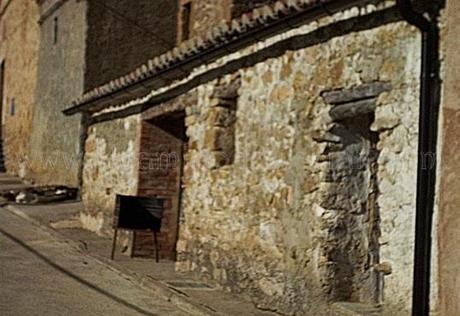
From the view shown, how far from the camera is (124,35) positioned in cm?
1948

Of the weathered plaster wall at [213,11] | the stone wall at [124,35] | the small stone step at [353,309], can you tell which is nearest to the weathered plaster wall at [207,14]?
the weathered plaster wall at [213,11]

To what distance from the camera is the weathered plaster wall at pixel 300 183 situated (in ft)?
19.4

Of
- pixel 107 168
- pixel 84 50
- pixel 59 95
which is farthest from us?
pixel 59 95

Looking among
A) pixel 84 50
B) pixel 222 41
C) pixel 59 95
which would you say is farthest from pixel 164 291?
pixel 59 95

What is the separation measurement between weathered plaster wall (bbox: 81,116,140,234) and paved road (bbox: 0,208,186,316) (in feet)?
3.89

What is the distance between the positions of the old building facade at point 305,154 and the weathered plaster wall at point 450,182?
18 millimetres

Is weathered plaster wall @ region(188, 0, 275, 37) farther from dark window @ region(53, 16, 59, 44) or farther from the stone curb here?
dark window @ region(53, 16, 59, 44)

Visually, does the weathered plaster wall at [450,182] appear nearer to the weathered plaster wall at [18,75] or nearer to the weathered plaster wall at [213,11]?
the weathered plaster wall at [213,11]

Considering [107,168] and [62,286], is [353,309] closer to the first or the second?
[62,286]

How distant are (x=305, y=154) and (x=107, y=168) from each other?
7.05 meters

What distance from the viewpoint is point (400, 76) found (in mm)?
5926

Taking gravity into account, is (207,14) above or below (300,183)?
above

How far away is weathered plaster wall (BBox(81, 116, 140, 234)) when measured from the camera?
12.3 m

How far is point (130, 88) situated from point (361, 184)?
5538mm
